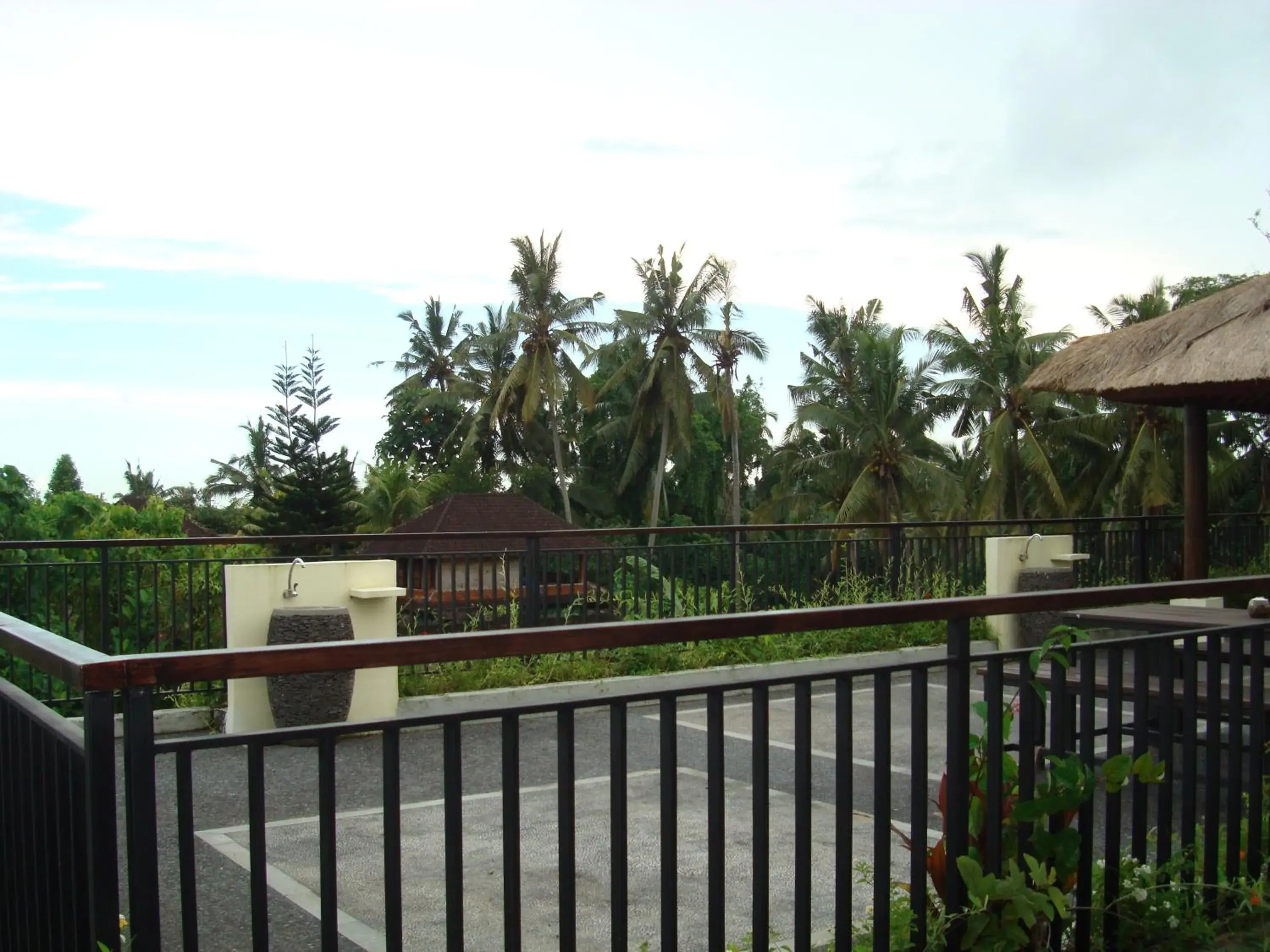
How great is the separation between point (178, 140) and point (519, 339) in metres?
35.0

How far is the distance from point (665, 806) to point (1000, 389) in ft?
120

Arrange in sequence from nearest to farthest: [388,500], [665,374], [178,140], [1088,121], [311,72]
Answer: [1088,121], [311,72], [178,140], [388,500], [665,374]

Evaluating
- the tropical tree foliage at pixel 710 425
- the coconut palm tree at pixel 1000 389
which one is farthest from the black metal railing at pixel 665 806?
the coconut palm tree at pixel 1000 389

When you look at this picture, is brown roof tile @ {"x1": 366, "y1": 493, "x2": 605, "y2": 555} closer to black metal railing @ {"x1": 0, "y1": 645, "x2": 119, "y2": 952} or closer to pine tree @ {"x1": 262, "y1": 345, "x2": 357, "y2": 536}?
pine tree @ {"x1": 262, "y1": 345, "x2": 357, "y2": 536}

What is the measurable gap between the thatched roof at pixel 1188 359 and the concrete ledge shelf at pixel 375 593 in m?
6.36

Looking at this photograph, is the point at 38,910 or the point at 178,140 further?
the point at 178,140

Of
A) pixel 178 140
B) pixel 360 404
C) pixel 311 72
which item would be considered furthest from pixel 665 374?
pixel 311 72

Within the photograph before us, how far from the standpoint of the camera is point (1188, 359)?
9766 millimetres

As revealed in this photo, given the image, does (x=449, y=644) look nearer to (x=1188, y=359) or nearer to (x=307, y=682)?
(x=307, y=682)

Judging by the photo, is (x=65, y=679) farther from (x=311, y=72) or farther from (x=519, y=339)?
(x=519, y=339)

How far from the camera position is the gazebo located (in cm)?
948

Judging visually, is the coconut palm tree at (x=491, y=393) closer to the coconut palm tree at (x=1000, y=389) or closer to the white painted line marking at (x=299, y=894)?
the coconut palm tree at (x=1000, y=389)

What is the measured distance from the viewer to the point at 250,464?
54.4 metres

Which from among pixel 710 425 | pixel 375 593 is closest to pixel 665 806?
pixel 375 593
